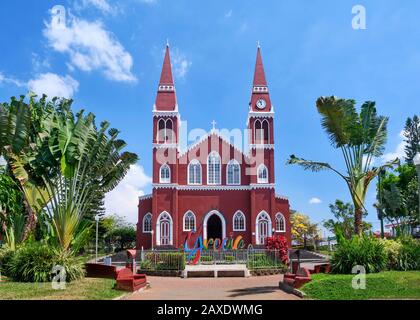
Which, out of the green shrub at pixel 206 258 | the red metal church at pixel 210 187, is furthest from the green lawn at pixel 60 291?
the red metal church at pixel 210 187

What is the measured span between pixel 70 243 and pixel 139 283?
139 inches

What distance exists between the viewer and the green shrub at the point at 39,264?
1334 cm

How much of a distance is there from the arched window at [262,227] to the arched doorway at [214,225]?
302cm

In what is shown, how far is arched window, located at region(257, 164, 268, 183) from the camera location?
36.8 meters

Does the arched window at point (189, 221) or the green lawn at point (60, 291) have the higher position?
the arched window at point (189, 221)

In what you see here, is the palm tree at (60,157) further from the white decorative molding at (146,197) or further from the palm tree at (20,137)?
the white decorative molding at (146,197)

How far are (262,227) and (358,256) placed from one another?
2241 centimetres

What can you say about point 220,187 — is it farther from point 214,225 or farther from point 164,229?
point 164,229

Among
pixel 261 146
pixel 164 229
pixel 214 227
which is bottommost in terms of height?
pixel 164 229

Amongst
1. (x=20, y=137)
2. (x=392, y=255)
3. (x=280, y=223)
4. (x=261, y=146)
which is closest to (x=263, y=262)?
(x=392, y=255)

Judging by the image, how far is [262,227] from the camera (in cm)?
3597
